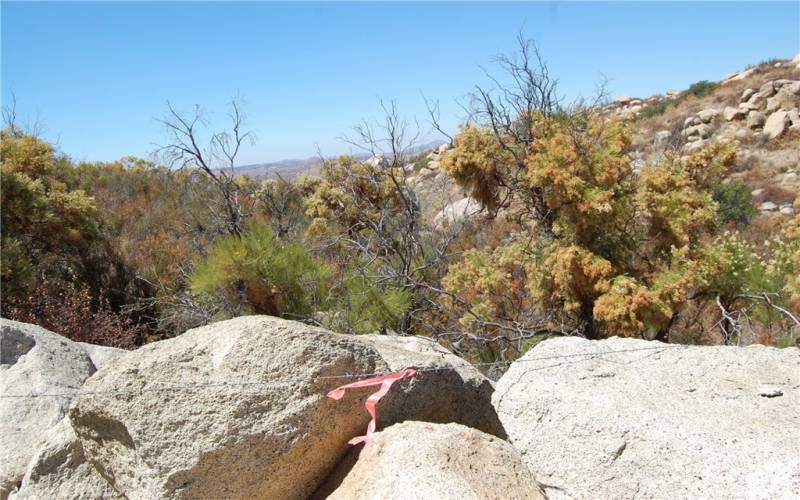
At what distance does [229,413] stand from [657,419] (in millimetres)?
1833

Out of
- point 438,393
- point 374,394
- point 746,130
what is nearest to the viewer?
point 374,394

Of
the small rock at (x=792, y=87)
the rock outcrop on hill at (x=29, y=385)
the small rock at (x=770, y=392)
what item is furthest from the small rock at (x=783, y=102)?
the rock outcrop on hill at (x=29, y=385)

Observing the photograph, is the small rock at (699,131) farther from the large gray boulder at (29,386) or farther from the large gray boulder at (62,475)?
the large gray boulder at (62,475)

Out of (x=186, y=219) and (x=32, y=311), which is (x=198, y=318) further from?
(x=186, y=219)

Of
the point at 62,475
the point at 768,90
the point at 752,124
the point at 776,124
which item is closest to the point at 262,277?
the point at 62,475

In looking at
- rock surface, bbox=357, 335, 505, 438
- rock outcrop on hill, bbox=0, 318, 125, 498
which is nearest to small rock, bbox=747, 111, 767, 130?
rock surface, bbox=357, 335, 505, 438

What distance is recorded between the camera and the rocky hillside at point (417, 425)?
7.41ft

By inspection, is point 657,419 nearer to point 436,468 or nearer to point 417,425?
point 436,468

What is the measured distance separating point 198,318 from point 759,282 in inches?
232

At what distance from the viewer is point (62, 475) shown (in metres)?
3.24

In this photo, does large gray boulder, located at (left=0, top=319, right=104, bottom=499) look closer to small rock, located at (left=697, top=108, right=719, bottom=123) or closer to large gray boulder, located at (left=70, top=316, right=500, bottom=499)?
large gray boulder, located at (left=70, top=316, right=500, bottom=499)

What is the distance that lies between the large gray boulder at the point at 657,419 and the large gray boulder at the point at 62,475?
2261 millimetres

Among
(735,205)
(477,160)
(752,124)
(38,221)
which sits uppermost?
(752,124)

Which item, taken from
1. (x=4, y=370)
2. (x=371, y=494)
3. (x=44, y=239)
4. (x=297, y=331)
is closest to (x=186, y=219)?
(x=44, y=239)
